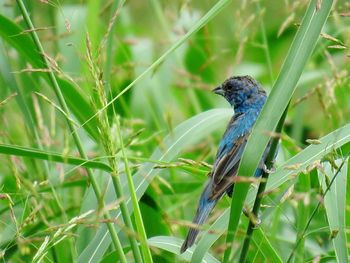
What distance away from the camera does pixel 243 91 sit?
3.57 meters

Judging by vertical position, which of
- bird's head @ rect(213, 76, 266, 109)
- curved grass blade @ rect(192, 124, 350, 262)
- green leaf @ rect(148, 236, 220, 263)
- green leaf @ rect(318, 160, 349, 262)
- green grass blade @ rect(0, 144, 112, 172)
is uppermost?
bird's head @ rect(213, 76, 266, 109)

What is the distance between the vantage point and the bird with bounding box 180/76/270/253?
2.70 metres

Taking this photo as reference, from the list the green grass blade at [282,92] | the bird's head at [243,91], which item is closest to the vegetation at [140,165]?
the green grass blade at [282,92]

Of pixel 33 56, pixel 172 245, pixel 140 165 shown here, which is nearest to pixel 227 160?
pixel 172 245

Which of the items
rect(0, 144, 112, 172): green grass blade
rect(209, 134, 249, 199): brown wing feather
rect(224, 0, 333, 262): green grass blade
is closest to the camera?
rect(224, 0, 333, 262): green grass blade

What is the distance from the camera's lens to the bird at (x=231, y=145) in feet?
8.85

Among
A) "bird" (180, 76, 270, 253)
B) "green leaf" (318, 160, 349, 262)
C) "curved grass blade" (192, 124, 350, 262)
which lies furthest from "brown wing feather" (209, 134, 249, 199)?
"green leaf" (318, 160, 349, 262)

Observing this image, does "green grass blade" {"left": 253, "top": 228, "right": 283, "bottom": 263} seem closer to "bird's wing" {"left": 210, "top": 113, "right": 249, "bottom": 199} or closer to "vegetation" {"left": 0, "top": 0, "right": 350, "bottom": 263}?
"vegetation" {"left": 0, "top": 0, "right": 350, "bottom": 263}

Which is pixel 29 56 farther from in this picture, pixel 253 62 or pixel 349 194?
pixel 253 62

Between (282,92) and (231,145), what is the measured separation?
105 centimetres

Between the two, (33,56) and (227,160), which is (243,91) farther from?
(33,56)

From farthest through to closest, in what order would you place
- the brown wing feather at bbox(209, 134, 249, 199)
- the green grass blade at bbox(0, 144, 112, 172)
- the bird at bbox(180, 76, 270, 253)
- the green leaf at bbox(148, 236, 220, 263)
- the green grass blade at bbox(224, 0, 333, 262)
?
the brown wing feather at bbox(209, 134, 249, 199) < the bird at bbox(180, 76, 270, 253) < the green leaf at bbox(148, 236, 220, 263) < the green grass blade at bbox(0, 144, 112, 172) < the green grass blade at bbox(224, 0, 333, 262)

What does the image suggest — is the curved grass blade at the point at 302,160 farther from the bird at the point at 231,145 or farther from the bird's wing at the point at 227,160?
the bird's wing at the point at 227,160

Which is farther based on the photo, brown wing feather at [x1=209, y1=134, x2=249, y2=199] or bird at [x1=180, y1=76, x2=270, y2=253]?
brown wing feather at [x1=209, y1=134, x2=249, y2=199]
